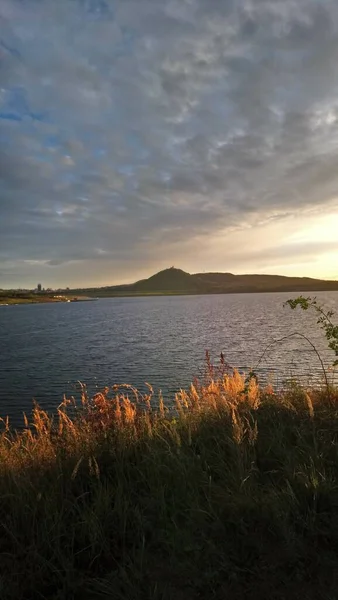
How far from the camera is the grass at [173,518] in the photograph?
3961 millimetres

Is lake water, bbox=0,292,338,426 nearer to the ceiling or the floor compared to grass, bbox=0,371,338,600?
nearer to the floor

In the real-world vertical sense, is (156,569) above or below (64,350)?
above

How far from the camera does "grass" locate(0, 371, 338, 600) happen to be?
13.0ft

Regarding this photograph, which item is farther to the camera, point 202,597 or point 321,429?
point 321,429

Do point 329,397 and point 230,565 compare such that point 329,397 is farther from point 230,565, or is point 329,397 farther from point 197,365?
point 197,365

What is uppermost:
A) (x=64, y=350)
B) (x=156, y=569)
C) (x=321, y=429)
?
(x=321, y=429)

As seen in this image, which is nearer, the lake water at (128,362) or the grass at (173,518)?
the grass at (173,518)

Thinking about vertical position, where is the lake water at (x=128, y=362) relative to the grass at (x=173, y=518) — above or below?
below

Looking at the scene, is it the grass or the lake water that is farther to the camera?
the lake water

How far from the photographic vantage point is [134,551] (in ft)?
14.3

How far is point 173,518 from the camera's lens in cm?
478

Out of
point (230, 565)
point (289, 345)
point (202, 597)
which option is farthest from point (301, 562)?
point (289, 345)

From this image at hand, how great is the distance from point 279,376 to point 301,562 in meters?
Answer: 24.0

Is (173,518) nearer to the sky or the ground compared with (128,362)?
nearer to the sky
